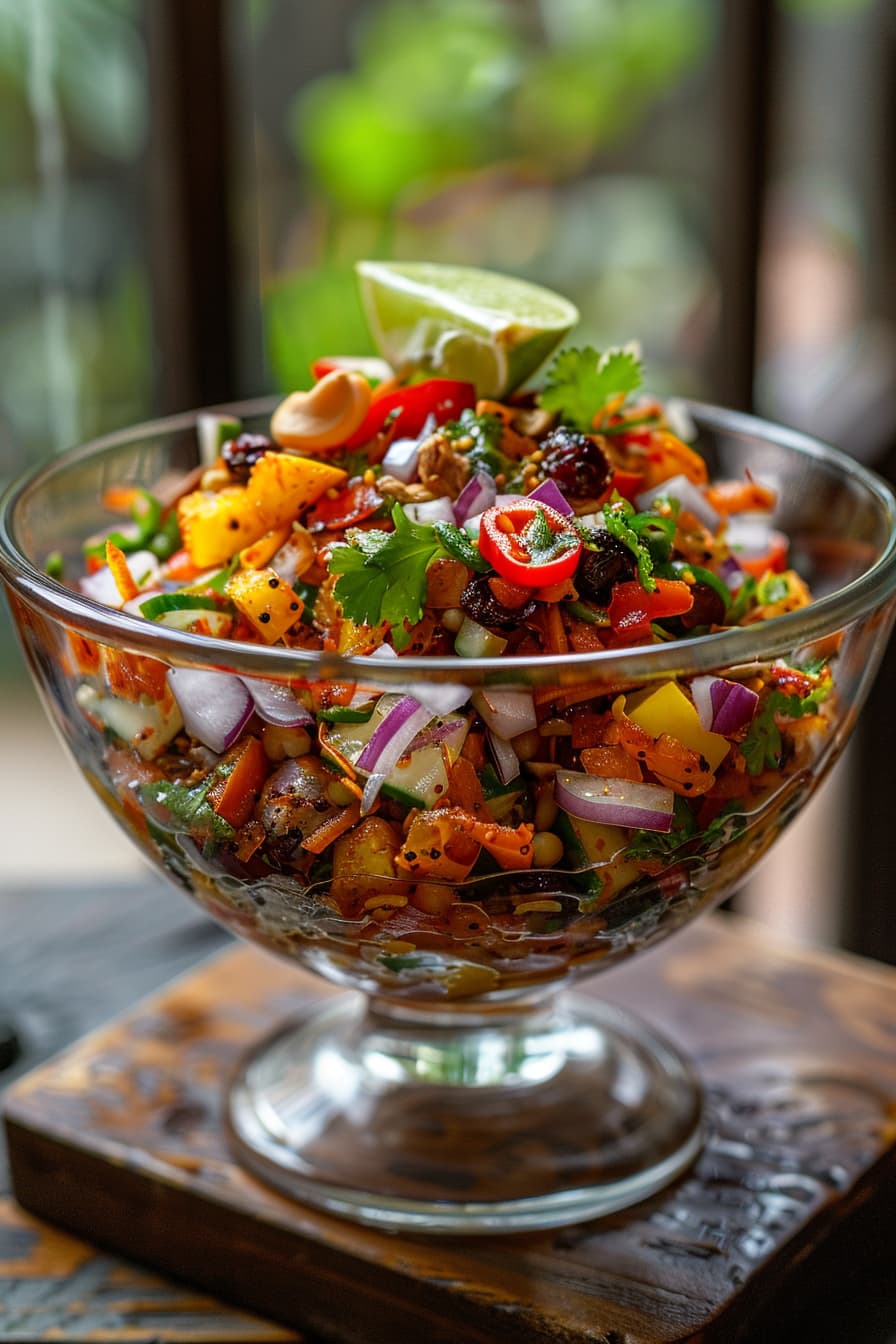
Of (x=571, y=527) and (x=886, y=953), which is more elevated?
(x=571, y=527)

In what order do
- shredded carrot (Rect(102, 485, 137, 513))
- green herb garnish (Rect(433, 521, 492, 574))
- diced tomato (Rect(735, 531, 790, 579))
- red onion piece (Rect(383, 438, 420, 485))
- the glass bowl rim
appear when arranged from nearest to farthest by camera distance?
the glass bowl rim
green herb garnish (Rect(433, 521, 492, 574))
red onion piece (Rect(383, 438, 420, 485))
diced tomato (Rect(735, 531, 790, 579))
shredded carrot (Rect(102, 485, 137, 513))

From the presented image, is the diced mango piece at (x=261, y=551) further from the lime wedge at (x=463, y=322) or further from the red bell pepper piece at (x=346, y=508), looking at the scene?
the lime wedge at (x=463, y=322)

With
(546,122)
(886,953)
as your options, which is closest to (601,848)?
(886,953)

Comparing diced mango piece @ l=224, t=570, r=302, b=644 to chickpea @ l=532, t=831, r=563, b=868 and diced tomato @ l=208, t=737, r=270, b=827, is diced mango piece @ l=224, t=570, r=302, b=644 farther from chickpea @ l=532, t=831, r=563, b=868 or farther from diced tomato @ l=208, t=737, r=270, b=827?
chickpea @ l=532, t=831, r=563, b=868

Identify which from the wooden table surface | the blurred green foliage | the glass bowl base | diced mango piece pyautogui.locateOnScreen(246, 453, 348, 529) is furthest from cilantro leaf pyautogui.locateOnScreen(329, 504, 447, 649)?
the blurred green foliage

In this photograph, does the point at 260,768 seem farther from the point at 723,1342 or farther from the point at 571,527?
the point at 723,1342

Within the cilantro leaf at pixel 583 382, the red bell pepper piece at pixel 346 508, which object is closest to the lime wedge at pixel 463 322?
the cilantro leaf at pixel 583 382
